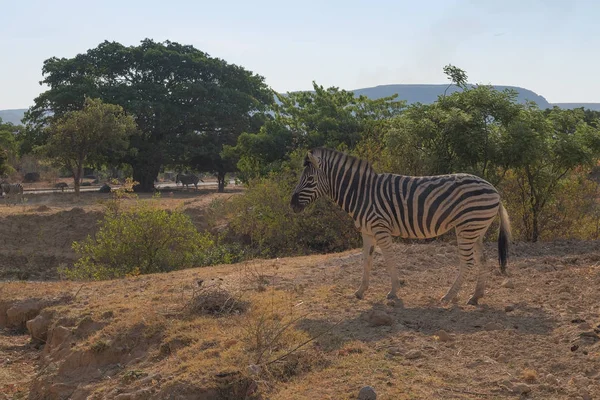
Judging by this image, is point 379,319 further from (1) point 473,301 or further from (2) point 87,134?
(2) point 87,134

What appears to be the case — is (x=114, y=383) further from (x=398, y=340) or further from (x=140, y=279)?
(x=140, y=279)

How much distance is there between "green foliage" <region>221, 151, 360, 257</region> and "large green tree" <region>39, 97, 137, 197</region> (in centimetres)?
1685

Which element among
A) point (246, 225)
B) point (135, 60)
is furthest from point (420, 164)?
point (135, 60)

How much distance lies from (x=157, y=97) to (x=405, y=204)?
113 ft

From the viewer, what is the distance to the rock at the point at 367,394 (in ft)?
19.3

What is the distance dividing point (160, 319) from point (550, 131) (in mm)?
9830

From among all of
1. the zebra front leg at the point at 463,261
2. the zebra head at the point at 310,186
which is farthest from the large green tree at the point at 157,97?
the zebra front leg at the point at 463,261

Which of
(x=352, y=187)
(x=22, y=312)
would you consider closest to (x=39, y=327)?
(x=22, y=312)

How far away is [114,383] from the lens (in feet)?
26.1

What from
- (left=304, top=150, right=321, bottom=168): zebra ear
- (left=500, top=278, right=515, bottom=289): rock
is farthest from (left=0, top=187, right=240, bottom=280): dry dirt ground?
(left=500, top=278, right=515, bottom=289): rock

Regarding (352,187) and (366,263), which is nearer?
(366,263)

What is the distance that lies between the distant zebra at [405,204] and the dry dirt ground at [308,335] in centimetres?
65

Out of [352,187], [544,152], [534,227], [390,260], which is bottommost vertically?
[534,227]

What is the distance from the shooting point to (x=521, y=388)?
19.1ft
